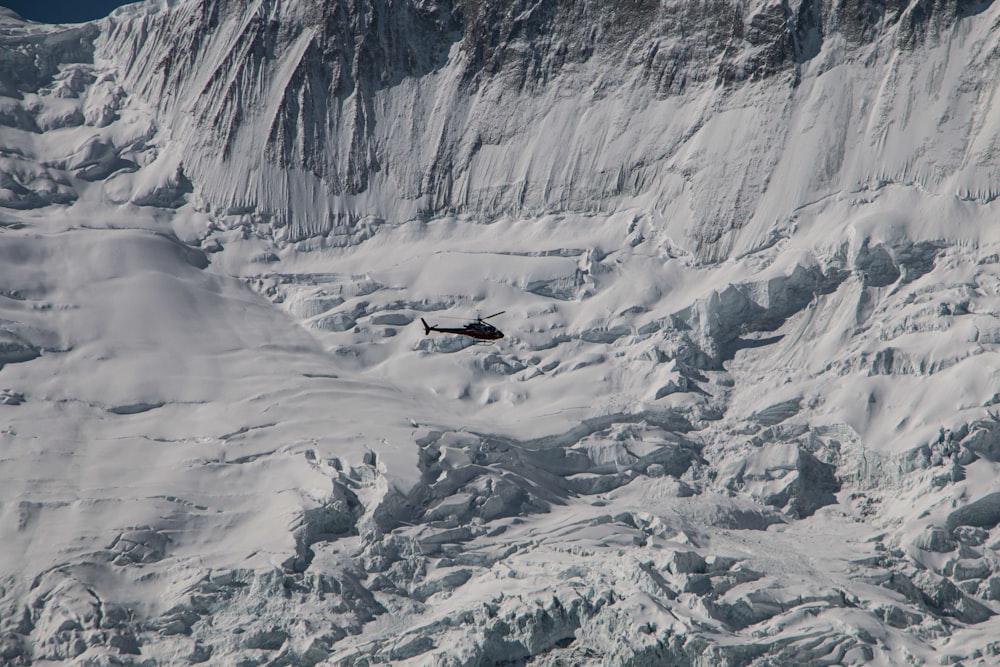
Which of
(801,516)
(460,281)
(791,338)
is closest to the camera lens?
(801,516)

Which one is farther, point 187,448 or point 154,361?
point 154,361

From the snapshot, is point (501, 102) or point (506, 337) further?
point (501, 102)

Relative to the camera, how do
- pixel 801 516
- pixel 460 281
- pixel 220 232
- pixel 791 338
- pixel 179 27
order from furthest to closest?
pixel 179 27 → pixel 220 232 → pixel 460 281 → pixel 791 338 → pixel 801 516

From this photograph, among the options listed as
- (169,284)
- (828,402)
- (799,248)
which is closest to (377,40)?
(169,284)

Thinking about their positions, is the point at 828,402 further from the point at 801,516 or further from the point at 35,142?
the point at 35,142

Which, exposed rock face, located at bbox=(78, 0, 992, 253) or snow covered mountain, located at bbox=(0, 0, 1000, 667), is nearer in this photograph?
snow covered mountain, located at bbox=(0, 0, 1000, 667)

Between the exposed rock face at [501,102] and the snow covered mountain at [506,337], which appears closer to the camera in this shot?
the snow covered mountain at [506,337]

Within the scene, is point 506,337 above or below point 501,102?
below

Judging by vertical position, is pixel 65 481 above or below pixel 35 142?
below
